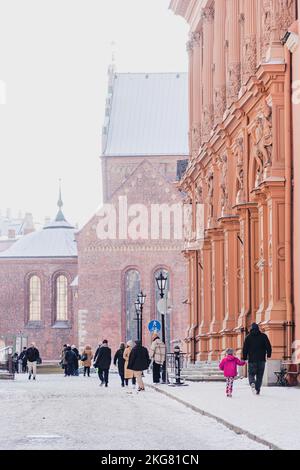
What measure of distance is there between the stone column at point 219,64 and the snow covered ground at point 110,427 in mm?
19369

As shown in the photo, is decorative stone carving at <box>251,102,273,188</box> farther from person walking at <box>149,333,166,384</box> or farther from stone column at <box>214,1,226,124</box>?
stone column at <box>214,1,226,124</box>

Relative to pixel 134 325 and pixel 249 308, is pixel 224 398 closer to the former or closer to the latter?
pixel 249 308

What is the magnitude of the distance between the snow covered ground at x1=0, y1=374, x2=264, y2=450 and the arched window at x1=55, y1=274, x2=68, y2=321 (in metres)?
78.0

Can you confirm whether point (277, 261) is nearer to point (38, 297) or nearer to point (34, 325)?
point (34, 325)

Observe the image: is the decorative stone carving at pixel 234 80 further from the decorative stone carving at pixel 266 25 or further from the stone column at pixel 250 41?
the decorative stone carving at pixel 266 25

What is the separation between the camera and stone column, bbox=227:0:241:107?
42.4 m

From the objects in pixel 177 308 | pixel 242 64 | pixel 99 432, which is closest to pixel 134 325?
pixel 177 308

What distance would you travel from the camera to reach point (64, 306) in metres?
107

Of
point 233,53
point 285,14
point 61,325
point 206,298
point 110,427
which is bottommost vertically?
point 110,427

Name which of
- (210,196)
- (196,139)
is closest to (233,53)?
(210,196)

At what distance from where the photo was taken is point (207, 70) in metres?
50.5

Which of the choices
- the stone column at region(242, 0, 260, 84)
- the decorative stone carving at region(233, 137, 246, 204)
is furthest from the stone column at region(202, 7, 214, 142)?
the stone column at region(242, 0, 260, 84)

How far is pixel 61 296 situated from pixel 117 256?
1551 centimetres

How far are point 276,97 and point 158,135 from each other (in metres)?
70.4
